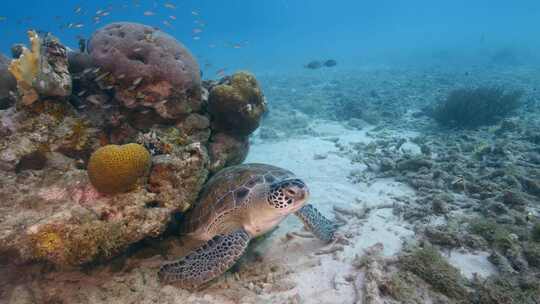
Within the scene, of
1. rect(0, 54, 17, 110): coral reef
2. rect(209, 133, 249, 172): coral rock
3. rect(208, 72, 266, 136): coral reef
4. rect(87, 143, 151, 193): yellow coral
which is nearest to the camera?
rect(87, 143, 151, 193): yellow coral

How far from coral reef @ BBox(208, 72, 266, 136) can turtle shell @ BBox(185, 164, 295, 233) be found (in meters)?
1.31

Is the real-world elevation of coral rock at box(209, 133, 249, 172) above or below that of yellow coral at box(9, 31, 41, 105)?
below

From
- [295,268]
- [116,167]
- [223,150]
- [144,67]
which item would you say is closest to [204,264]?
[295,268]

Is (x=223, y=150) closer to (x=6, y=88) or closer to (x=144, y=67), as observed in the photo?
→ (x=144, y=67)

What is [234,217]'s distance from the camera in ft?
16.4

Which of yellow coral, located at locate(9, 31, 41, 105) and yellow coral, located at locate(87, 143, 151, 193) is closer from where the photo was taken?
yellow coral, located at locate(87, 143, 151, 193)

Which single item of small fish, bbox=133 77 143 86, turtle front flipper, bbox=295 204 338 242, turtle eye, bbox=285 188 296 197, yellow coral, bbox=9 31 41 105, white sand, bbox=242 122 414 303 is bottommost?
white sand, bbox=242 122 414 303

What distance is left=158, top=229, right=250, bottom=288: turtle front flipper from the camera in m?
3.95

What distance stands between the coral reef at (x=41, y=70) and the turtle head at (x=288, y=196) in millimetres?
3589

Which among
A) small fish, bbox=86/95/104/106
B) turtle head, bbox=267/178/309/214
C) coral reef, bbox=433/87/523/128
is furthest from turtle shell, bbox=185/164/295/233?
coral reef, bbox=433/87/523/128

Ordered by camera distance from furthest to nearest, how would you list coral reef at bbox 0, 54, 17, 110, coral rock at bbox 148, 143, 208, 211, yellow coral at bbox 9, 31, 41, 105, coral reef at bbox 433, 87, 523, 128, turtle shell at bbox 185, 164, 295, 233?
coral reef at bbox 433, 87, 523, 128 < turtle shell at bbox 185, 164, 295, 233 < coral reef at bbox 0, 54, 17, 110 < coral rock at bbox 148, 143, 208, 211 < yellow coral at bbox 9, 31, 41, 105

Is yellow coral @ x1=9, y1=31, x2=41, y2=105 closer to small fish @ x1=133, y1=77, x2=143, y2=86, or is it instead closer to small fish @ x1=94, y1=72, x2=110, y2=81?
small fish @ x1=94, y1=72, x2=110, y2=81

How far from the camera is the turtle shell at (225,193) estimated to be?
4941 millimetres

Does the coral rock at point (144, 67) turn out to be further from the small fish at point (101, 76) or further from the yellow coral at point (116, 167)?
the yellow coral at point (116, 167)
